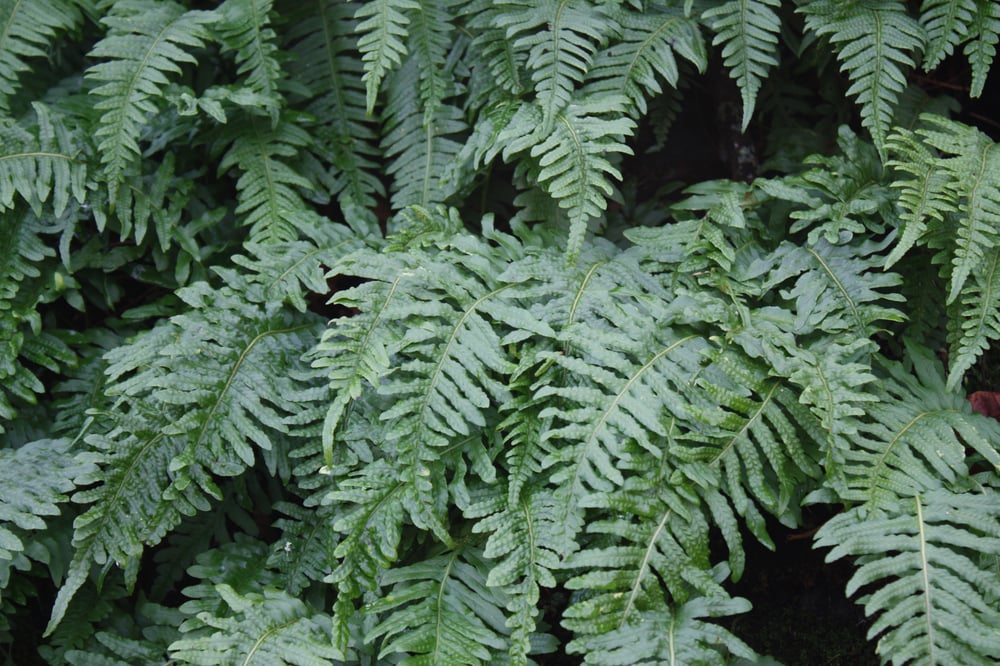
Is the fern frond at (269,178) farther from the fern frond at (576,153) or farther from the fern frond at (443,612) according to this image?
the fern frond at (443,612)

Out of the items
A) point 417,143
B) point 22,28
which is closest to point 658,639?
point 417,143

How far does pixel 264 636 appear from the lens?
1892 mm

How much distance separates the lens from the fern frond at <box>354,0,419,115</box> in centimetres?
231

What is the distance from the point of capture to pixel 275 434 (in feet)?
7.16

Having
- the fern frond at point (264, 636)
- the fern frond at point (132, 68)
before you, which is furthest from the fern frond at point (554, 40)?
the fern frond at point (264, 636)

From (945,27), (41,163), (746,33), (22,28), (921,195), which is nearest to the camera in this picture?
(921,195)

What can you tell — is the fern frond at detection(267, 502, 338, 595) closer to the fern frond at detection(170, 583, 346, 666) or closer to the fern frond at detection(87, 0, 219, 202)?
the fern frond at detection(170, 583, 346, 666)

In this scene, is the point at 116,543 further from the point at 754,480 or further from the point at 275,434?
the point at 754,480

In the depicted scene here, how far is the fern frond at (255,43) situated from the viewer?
2553mm

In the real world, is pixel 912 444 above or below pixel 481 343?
below

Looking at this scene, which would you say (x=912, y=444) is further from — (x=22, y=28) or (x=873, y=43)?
(x=22, y=28)

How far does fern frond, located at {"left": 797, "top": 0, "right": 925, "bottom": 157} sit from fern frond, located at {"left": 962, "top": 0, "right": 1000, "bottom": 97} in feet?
0.43

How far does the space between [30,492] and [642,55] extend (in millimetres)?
1999

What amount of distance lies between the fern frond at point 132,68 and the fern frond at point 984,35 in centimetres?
211
